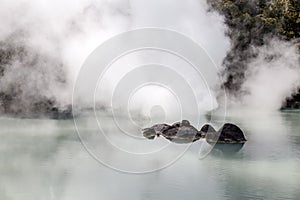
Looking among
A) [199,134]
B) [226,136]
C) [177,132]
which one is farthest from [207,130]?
[177,132]

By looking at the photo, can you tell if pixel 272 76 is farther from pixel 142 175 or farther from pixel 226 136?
pixel 142 175

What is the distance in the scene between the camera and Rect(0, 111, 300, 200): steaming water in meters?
14.3

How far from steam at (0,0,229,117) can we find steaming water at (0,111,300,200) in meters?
7.76

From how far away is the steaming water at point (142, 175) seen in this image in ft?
47.0

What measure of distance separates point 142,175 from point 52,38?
1719 centimetres

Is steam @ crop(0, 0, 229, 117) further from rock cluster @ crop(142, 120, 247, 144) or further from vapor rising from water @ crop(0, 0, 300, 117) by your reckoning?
rock cluster @ crop(142, 120, 247, 144)

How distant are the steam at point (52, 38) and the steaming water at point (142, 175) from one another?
7758 millimetres

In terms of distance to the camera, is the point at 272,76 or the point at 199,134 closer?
the point at 199,134

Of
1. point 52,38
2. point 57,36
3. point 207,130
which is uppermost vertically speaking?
point 57,36

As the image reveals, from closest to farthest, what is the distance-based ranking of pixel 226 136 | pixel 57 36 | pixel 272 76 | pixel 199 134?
pixel 226 136, pixel 199 134, pixel 57 36, pixel 272 76

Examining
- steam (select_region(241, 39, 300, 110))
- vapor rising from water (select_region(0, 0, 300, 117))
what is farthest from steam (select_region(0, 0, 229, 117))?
steam (select_region(241, 39, 300, 110))

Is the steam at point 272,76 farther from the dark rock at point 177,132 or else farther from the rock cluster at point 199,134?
the dark rock at point 177,132

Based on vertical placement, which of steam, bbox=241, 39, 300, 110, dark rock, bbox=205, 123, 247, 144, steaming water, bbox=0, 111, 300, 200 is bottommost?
steaming water, bbox=0, 111, 300, 200

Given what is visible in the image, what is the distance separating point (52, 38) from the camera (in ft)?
103
